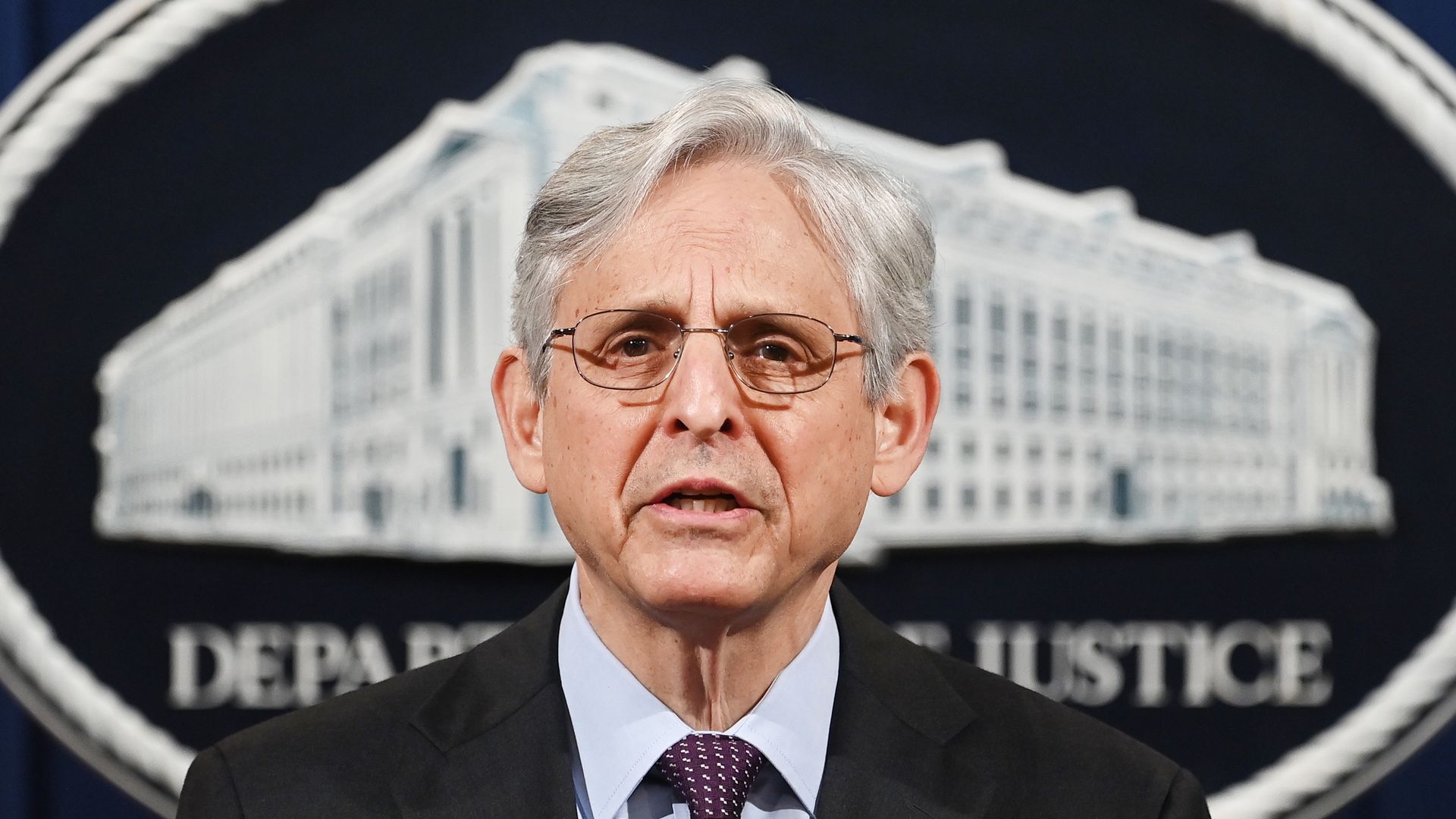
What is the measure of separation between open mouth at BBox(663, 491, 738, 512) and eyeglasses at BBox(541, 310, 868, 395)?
0.09 m

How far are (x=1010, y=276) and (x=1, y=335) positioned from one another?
1.40 meters

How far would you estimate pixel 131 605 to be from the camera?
1.69 m

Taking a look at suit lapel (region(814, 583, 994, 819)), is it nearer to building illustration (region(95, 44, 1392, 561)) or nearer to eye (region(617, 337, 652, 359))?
eye (region(617, 337, 652, 359))

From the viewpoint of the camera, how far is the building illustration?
172 centimetres

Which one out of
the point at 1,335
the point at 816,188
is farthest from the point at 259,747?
the point at 1,335

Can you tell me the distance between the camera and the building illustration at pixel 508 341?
5.63ft

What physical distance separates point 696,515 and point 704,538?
0.8 inches

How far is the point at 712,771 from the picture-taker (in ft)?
3.42

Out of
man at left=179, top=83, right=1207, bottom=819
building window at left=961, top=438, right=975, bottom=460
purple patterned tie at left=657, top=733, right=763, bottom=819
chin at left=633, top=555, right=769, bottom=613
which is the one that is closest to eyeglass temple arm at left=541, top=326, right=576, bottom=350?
man at left=179, top=83, right=1207, bottom=819

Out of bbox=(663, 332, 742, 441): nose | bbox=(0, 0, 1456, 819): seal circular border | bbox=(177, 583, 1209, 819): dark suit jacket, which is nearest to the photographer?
bbox=(663, 332, 742, 441): nose

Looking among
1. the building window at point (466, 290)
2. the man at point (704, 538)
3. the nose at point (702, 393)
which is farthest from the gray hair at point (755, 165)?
the building window at point (466, 290)

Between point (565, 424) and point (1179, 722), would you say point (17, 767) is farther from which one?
point (1179, 722)

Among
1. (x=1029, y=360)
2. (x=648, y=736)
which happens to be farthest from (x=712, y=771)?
(x=1029, y=360)

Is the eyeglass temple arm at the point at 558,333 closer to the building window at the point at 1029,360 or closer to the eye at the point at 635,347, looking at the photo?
the eye at the point at 635,347
